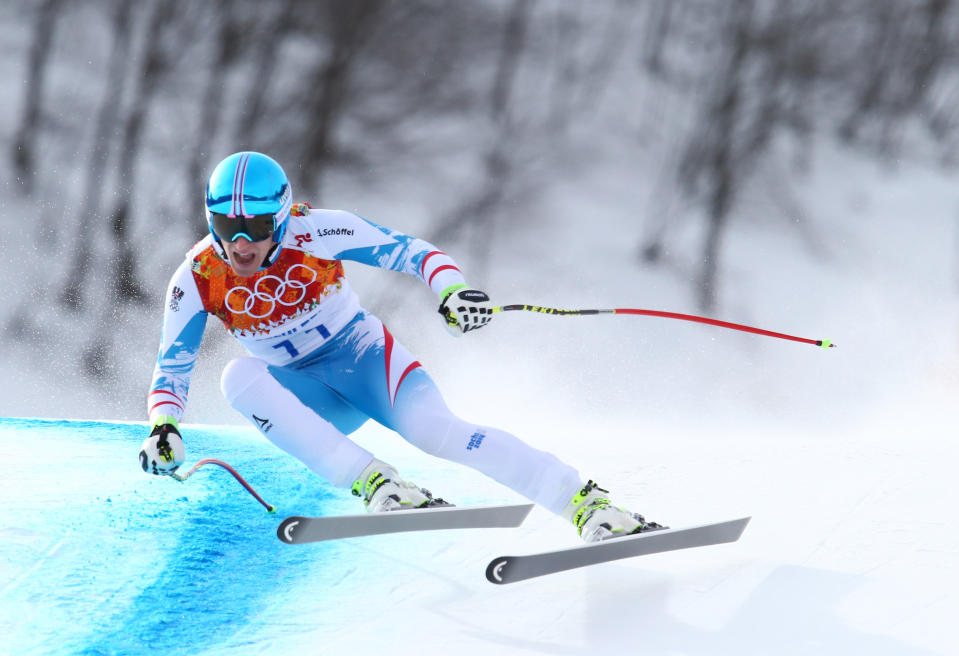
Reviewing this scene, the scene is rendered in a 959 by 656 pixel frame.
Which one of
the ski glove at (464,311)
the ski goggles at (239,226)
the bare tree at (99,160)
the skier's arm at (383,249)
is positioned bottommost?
the ski glove at (464,311)

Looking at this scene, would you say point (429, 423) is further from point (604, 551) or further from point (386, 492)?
point (604, 551)

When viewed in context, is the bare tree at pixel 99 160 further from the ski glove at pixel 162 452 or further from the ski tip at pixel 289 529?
the ski tip at pixel 289 529

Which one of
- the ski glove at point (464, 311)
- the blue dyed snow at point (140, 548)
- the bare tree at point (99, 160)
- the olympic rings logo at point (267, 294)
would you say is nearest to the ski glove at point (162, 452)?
the blue dyed snow at point (140, 548)

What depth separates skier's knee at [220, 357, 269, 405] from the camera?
2520 millimetres

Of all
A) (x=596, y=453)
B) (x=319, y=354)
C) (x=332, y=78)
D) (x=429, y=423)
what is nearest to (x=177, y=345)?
(x=319, y=354)

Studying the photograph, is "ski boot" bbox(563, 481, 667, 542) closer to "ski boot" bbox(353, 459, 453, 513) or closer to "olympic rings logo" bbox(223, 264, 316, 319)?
"ski boot" bbox(353, 459, 453, 513)

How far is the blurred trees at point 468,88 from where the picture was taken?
708 centimetres

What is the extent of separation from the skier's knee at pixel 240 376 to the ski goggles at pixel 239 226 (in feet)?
1.18

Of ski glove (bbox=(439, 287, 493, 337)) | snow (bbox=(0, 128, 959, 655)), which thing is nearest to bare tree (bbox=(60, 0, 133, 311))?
snow (bbox=(0, 128, 959, 655))

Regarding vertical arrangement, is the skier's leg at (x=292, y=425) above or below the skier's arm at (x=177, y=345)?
below

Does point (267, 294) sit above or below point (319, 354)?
above

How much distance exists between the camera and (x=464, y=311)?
257cm

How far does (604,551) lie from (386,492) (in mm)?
610

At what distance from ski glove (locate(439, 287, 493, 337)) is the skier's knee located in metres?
0.56
